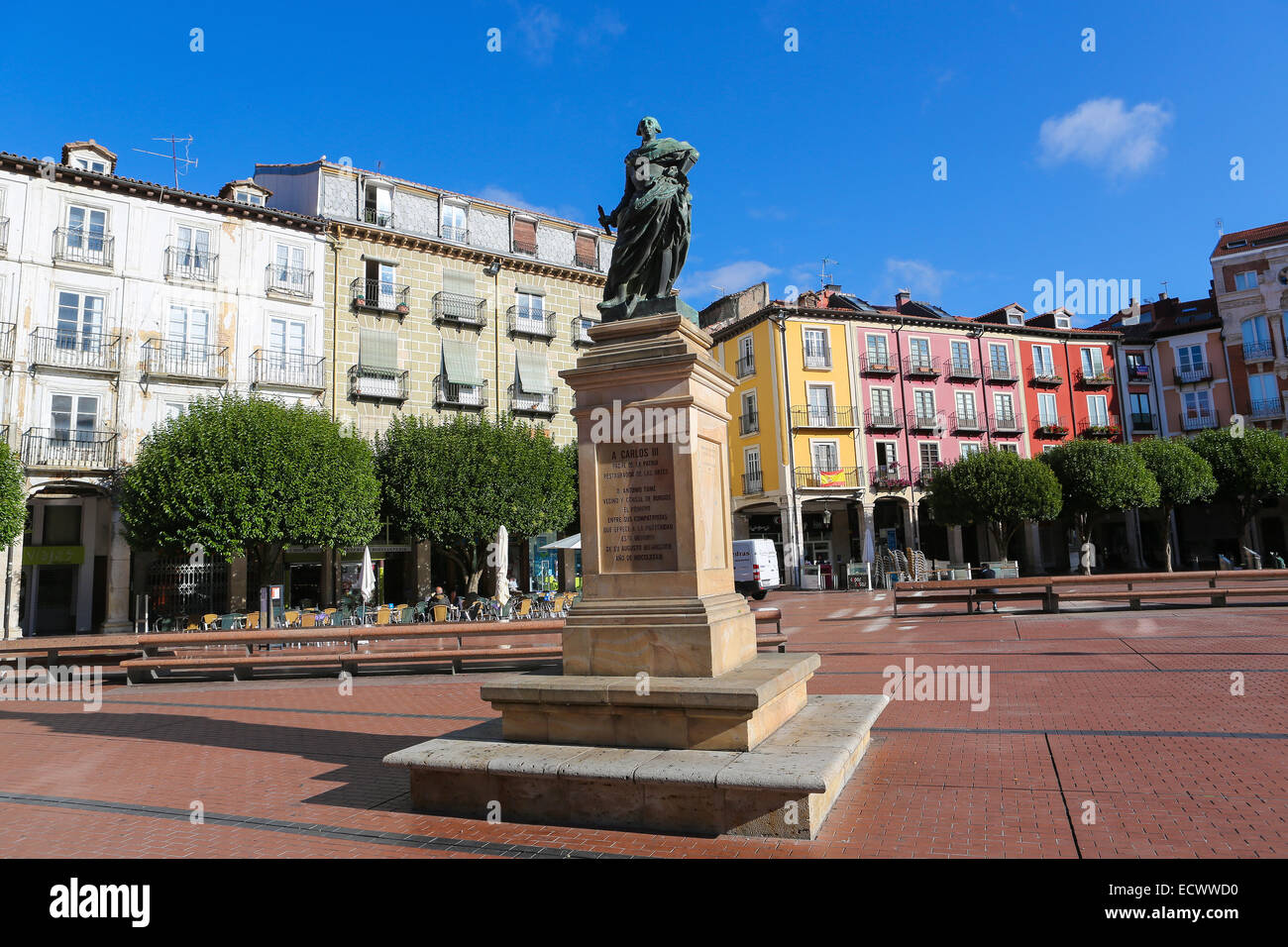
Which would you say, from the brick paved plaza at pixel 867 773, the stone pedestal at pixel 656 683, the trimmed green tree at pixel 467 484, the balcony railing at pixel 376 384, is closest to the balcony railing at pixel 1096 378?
the trimmed green tree at pixel 467 484

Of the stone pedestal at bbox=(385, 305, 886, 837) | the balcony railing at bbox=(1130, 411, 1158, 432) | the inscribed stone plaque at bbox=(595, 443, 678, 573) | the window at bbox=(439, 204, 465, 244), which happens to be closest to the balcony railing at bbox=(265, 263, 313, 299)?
the window at bbox=(439, 204, 465, 244)

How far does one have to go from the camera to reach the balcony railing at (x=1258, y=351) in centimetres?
4088

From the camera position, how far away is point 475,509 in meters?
27.0

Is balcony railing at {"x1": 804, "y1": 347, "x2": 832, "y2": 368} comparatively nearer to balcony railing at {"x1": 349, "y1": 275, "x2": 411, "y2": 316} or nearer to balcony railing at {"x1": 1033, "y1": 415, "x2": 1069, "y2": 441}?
balcony railing at {"x1": 1033, "y1": 415, "x2": 1069, "y2": 441}

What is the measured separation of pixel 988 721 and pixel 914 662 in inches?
158

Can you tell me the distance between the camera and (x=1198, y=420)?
43.1 metres

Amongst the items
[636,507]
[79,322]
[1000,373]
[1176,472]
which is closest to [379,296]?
[79,322]

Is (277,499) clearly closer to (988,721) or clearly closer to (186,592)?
(186,592)

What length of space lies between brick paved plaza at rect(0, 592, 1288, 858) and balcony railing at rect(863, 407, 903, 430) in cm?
2785

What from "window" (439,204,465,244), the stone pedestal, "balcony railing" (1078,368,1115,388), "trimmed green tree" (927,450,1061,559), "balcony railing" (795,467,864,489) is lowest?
the stone pedestal

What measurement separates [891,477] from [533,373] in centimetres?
1863

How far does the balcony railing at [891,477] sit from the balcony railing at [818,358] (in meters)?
5.83

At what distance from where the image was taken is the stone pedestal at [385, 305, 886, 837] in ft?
15.3

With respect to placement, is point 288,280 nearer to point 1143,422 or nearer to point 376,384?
point 376,384
